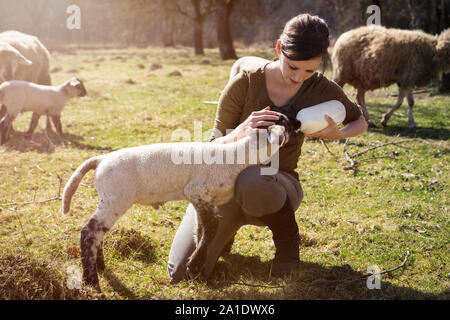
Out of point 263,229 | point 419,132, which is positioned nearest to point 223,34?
point 419,132

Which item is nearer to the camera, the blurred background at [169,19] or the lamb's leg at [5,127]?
the lamb's leg at [5,127]

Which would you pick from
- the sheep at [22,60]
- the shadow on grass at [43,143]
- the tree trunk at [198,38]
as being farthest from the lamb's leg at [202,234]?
the tree trunk at [198,38]

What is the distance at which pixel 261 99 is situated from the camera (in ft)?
10.3

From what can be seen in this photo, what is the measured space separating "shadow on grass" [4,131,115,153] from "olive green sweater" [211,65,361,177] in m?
4.06

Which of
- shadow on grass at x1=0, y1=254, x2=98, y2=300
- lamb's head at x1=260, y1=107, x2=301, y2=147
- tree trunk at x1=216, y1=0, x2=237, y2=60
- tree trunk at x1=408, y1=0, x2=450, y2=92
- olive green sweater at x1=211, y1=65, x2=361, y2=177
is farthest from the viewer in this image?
tree trunk at x1=216, y1=0, x2=237, y2=60

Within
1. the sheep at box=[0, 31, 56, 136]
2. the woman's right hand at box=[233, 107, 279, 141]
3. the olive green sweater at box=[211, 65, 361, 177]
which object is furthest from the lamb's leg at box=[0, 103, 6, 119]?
the woman's right hand at box=[233, 107, 279, 141]

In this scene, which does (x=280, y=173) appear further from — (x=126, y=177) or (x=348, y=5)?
(x=348, y=5)

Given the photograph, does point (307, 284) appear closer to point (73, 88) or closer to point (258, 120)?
point (258, 120)

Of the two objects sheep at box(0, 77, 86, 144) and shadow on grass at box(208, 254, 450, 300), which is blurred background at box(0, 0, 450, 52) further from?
shadow on grass at box(208, 254, 450, 300)

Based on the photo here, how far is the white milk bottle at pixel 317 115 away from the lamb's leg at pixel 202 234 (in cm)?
90

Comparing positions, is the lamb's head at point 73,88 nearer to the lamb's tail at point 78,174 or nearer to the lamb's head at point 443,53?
the lamb's tail at point 78,174

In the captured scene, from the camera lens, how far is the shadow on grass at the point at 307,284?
2.87 meters

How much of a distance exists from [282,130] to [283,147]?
1.88 feet

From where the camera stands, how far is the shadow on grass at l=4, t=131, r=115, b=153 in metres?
6.98
